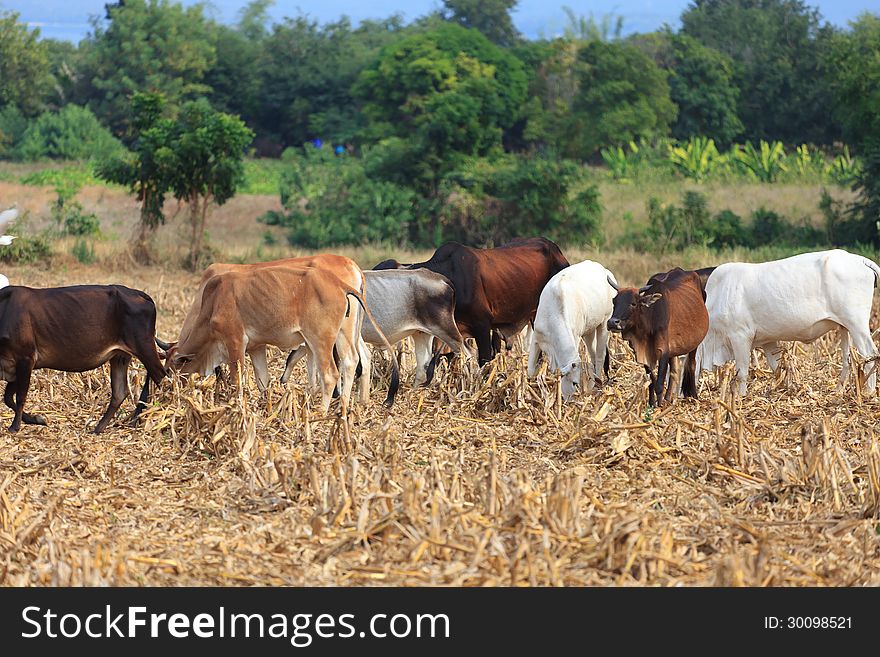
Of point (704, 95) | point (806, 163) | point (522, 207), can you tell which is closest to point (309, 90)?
point (704, 95)

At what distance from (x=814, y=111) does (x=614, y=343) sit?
31.8m

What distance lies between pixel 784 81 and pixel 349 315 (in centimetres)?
3657

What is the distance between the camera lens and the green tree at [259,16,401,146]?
45656 millimetres

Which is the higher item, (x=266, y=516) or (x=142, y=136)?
(x=142, y=136)

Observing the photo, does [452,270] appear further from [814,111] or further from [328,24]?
[328,24]

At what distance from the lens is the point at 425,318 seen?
10.4 metres

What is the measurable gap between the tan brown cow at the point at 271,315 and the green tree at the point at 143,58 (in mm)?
37861

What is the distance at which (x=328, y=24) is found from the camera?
58844 mm

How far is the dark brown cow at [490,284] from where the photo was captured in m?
11.1

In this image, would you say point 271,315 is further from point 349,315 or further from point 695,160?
point 695,160

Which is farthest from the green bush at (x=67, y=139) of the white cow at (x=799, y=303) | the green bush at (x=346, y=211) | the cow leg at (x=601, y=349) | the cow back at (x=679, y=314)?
the cow back at (x=679, y=314)

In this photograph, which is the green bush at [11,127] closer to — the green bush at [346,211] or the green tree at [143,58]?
the green tree at [143,58]
